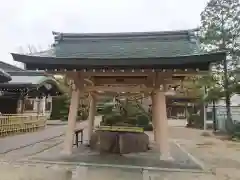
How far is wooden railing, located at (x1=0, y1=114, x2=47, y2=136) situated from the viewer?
14.1m

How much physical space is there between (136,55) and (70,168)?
3.42m

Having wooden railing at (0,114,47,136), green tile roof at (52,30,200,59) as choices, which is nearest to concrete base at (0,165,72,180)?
green tile roof at (52,30,200,59)

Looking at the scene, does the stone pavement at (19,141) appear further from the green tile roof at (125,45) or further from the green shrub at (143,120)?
the green shrub at (143,120)

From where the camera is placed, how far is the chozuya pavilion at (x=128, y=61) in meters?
7.44

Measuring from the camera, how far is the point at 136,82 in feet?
34.0

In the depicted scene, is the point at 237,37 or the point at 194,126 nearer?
the point at 237,37

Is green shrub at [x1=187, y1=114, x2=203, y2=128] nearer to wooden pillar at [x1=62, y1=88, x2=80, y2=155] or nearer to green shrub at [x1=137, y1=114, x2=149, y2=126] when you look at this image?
green shrub at [x1=137, y1=114, x2=149, y2=126]

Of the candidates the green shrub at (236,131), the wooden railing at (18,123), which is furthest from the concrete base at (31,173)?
the green shrub at (236,131)

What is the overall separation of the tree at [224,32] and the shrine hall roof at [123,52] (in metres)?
9.53

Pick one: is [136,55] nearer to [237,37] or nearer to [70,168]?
[70,168]

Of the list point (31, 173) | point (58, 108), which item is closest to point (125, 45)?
point (31, 173)

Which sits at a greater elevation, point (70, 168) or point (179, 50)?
point (179, 50)

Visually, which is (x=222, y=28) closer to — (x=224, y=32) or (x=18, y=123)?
(x=224, y=32)

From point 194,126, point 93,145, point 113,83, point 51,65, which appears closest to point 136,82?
point 113,83
